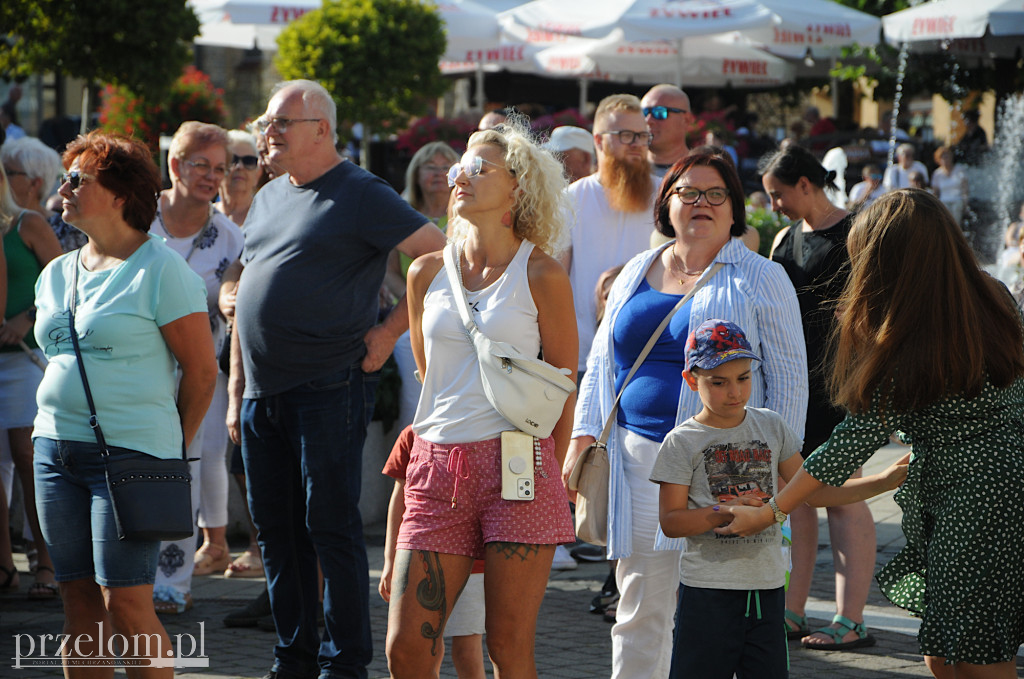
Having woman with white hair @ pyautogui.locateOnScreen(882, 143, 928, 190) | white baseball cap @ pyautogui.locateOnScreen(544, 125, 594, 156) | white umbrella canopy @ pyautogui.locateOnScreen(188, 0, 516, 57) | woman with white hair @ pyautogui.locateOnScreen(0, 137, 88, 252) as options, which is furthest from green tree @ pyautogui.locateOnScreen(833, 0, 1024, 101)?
woman with white hair @ pyautogui.locateOnScreen(0, 137, 88, 252)

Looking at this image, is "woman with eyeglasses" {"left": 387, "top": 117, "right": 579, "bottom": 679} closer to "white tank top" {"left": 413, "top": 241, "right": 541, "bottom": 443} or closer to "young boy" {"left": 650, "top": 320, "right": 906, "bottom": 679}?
"white tank top" {"left": 413, "top": 241, "right": 541, "bottom": 443}

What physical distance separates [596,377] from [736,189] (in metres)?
0.81

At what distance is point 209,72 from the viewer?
3064cm

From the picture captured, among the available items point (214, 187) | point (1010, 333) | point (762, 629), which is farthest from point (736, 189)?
point (214, 187)

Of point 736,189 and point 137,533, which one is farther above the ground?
point 736,189

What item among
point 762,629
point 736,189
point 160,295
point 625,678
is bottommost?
point 625,678

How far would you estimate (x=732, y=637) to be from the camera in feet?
11.5

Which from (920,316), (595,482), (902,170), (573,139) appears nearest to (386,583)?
(595,482)

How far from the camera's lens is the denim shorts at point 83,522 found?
3.82 m

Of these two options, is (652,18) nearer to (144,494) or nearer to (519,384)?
(519,384)

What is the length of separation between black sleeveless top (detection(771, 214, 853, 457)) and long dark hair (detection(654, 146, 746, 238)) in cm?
117

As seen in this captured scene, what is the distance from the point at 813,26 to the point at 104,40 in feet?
28.5

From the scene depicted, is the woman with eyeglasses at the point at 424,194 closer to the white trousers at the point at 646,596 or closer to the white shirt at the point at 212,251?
the white shirt at the point at 212,251

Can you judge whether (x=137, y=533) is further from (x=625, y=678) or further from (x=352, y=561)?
(x=625, y=678)
